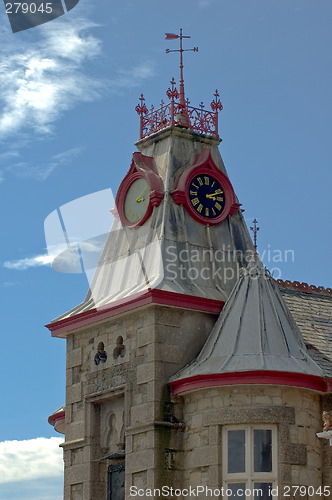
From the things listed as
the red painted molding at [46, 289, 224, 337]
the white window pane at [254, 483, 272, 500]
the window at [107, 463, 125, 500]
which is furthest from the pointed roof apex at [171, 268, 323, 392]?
the window at [107, 463, 125, 500]

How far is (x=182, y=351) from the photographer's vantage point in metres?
35.2

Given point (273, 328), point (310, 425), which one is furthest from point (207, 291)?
point (310, 425)

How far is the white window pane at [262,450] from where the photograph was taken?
108 feet

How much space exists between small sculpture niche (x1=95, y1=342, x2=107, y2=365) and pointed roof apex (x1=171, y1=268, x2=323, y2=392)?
295 centimetres

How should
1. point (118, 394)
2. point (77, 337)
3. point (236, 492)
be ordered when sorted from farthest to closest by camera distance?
point (77, 337) < point (118, 394) < point (236, 492)

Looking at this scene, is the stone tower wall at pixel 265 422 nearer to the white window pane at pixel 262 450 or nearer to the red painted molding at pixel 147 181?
the white window pane at pixel 262 450

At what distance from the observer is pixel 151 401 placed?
1348 inches

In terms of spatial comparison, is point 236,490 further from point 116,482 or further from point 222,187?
point 222,187

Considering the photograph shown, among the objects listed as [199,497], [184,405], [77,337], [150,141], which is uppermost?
[150,141]

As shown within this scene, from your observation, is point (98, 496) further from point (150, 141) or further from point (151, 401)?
point (150, 141)

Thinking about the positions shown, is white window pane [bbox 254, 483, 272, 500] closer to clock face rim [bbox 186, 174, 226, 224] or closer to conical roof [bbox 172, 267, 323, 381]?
A: conical roof [bbox 172, 267, 323, 381]

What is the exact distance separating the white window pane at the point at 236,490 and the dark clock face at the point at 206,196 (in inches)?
336

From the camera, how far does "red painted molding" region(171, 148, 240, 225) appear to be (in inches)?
1468

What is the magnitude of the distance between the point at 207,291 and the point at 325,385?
4533 millimetres
